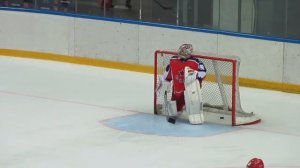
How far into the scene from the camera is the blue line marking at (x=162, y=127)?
10578mm

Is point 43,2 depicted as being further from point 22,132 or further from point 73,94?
point 22,132

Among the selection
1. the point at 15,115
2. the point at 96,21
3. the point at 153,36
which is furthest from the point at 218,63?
the point at 96,21

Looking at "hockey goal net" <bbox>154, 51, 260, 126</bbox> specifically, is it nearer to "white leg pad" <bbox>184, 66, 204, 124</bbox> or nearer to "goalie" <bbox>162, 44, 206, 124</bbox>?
"goalie" <bbox>162, 44, 206, 124</bbox>

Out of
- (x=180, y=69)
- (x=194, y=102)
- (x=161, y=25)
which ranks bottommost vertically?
(x=194, y=102)

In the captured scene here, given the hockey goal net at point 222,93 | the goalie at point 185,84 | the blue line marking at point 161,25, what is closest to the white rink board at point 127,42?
the blue line marking at point 161,25

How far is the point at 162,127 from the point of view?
1089 centimetres

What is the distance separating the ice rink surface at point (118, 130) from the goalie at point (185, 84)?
7.1 inches

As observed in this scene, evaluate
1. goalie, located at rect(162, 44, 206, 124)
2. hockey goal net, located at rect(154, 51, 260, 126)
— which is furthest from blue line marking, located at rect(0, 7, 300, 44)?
goalie, located at rect(162, 44, 206, 124)

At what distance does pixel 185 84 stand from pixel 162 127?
59 cm

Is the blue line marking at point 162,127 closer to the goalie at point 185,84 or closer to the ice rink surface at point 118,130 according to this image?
the ice rink surface at point 118,130

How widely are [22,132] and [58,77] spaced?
13.0ft

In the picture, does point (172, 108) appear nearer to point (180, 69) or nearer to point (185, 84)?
point (185, 84)

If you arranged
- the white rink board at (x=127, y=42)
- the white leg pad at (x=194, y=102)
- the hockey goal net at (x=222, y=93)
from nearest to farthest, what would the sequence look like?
1. the white leg pad at (x=194, y=102)
2. the hockey goal net at (x=222, y=93)
3. the white rink board at (x=127, y=42)

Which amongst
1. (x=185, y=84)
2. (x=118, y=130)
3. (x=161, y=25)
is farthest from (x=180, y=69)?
(x=161, y=25)
